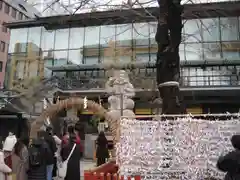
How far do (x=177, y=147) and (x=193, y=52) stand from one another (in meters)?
17.3

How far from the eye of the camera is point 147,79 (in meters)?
18.9

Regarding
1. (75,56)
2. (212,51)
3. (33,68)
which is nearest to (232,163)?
(212,51)

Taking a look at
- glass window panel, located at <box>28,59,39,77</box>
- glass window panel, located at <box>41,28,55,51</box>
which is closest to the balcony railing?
glass window panel, located at <box>28,59,39,77</box>

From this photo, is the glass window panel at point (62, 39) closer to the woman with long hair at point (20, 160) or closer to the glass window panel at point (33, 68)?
the glass window panel at point (33, 68)

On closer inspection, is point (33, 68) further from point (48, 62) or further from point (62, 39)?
point (62, 39)

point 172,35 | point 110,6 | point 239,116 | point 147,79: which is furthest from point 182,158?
point 147,79

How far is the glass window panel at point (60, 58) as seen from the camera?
22.9 meters

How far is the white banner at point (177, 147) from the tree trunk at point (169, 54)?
1.10 meters

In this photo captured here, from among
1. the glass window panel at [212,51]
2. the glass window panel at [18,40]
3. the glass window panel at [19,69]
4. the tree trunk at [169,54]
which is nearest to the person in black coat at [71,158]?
the tree trunk at [169,54]

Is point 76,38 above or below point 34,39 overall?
below

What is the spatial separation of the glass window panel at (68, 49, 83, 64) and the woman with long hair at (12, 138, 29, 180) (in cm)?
1723

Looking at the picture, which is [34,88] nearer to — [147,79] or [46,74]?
[46,74]

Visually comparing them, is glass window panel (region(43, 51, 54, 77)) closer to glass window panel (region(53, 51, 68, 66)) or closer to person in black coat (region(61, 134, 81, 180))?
glass window panel (region(53, 51, 68, 66))

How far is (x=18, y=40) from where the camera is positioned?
2459 cm
